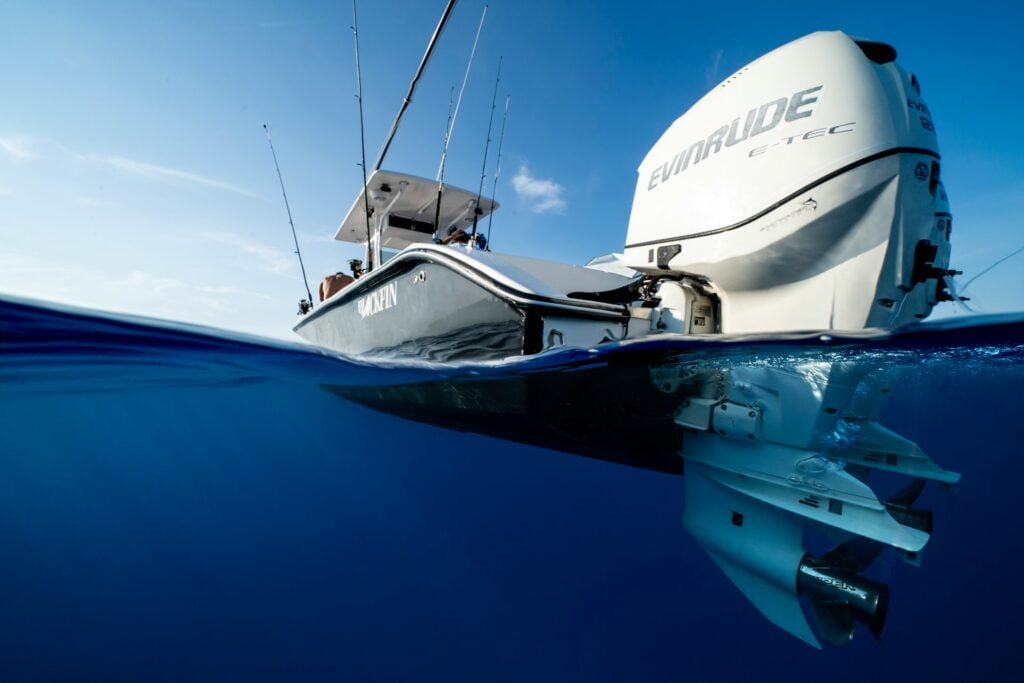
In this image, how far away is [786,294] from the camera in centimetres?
177

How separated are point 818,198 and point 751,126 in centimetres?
51

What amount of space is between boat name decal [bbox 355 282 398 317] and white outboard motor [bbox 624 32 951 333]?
77.5 inches

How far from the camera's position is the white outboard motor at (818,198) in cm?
157

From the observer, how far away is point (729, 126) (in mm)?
1949

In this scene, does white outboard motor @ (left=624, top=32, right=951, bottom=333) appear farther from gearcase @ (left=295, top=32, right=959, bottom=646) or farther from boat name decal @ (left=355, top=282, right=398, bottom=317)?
boat name decal @ (left=355, top=282, right=398, bottom=317)

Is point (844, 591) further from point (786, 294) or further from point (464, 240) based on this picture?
point (464, 240)

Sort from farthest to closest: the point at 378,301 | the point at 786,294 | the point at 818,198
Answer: the point at 378,301, the point at 786,294, the point at 818,198

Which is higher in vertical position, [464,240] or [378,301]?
[464,240]

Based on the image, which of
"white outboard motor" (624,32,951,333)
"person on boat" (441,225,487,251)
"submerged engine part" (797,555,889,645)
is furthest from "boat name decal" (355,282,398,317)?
"submerged engine part" (797,555,889,645)

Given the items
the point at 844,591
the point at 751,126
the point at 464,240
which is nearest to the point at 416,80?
the point at 464,240

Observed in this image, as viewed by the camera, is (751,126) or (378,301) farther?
(378,301)

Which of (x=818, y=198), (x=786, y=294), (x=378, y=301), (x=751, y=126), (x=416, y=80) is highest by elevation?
(x=416, y=80)

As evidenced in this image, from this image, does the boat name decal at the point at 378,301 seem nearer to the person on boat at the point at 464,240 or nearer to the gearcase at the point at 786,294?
the gearcase at the point at 786,294

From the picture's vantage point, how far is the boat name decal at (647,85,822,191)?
5.70ft
